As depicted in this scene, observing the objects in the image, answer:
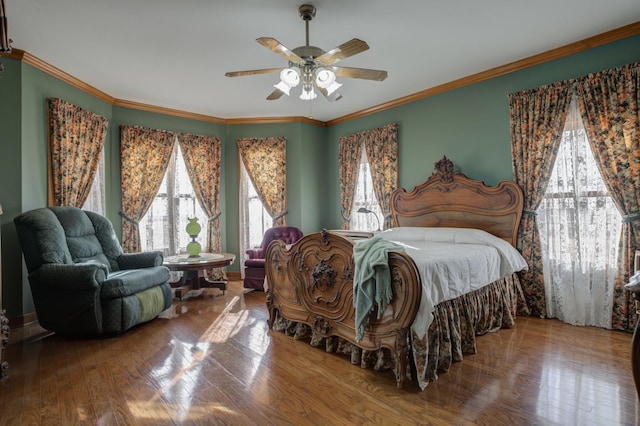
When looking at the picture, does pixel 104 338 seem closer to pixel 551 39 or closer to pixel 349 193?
pixel 349 193

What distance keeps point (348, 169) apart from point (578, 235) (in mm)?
3340

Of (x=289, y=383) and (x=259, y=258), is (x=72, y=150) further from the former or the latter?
(x=289, y=383)

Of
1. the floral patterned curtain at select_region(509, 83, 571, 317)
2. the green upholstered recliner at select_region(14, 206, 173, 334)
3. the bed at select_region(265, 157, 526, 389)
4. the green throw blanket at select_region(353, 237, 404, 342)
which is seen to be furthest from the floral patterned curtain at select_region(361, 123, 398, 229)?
the green upholstered recliner at select_region(14, 206, 173, 334)

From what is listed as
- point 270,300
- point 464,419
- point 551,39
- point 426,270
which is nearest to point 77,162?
point 270,300

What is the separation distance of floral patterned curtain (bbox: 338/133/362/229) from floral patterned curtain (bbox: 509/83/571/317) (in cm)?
243

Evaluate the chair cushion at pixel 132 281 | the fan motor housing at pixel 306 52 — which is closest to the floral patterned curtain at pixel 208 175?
the chair cushion at pixel 132 281

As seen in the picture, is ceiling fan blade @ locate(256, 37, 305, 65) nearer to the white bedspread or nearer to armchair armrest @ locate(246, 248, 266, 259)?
the white bedspread

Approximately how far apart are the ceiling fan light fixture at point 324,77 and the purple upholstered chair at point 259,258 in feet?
9.02

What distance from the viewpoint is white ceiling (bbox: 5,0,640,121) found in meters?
2.75

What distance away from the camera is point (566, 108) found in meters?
3.49

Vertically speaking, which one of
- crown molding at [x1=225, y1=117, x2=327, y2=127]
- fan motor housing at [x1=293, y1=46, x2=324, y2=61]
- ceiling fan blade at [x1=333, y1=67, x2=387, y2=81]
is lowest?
ceiling fan blade at [x1=333, y1=67, x2=387, y2=81]

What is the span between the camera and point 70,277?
3107 millimetres

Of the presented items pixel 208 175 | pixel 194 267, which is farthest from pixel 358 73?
pixel 208 175

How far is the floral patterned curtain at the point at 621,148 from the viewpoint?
310cm
